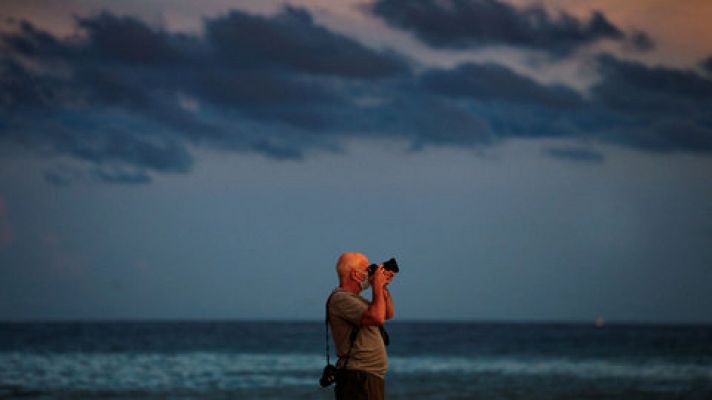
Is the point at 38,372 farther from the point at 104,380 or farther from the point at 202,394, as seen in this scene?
the point at 202,394

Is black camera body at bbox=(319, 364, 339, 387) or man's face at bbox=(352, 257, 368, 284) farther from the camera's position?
black camera body at bbox=(319, 364, 339, 387)

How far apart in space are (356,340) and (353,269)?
0.40 m

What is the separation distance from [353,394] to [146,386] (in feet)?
55.7

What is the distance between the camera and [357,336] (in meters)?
5.89

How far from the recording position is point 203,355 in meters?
37.0

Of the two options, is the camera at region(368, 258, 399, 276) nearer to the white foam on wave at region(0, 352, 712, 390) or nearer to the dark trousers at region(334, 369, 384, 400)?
the dark trousers at region(334, 369, 384, 400)

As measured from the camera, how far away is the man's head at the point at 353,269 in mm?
5855

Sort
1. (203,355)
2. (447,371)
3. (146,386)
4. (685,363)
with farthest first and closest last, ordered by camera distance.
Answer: (203,355), (685,363), (447,371), (146,386)

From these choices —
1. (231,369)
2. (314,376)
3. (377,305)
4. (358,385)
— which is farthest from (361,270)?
(231,369)

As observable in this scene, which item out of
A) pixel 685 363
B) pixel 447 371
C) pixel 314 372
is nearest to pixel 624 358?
pixel 685 363

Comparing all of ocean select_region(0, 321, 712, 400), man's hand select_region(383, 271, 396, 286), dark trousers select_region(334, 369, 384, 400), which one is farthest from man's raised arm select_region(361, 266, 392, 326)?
ocean select_region(0, 321, 712, 400)

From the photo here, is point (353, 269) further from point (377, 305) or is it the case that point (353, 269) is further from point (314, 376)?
point (314, 376)

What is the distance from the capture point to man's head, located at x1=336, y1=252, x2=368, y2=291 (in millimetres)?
5855

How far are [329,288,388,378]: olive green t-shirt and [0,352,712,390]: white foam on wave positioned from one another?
53.6 feet
